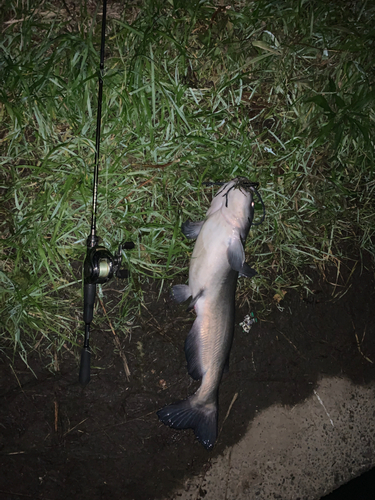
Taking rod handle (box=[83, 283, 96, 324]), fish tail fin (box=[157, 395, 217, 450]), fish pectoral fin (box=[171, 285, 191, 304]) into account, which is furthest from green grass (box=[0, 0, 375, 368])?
fish tail fin (box=[157, 395, 217, 450])

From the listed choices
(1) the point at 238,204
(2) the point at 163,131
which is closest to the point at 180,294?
(1) the point at 238,204

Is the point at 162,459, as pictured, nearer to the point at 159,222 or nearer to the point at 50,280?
the point at 50,280

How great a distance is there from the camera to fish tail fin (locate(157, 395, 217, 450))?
2.36 m

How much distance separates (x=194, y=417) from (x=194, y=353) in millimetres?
494

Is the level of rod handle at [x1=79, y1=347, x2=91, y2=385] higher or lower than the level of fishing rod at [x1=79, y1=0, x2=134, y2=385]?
lower

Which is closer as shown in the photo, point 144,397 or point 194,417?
point 194,417

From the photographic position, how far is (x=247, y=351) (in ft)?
8.81

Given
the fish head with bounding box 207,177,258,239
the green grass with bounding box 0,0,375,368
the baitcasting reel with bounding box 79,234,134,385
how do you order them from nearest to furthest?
1. the baitcasting reel with bounding box 79,234,134,385
2. the fish head with bounding box 207,177,258,239
3. the green grass with bounding box 0,0,375,368

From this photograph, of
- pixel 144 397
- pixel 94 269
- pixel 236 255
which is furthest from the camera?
pixel 144 397

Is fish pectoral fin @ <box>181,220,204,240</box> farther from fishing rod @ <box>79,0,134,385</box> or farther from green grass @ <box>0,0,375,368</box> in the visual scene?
fishing rod @ <box>79,0,134,385</box>

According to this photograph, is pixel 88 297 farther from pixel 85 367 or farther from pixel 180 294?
pixel 180 294

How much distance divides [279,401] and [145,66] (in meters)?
2.87

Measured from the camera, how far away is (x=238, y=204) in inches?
87.7

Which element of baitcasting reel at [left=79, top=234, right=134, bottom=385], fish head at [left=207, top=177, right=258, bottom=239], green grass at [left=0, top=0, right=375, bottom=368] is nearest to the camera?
baitcasting reel at [left=79, top=234, right=134, bottom=385]
